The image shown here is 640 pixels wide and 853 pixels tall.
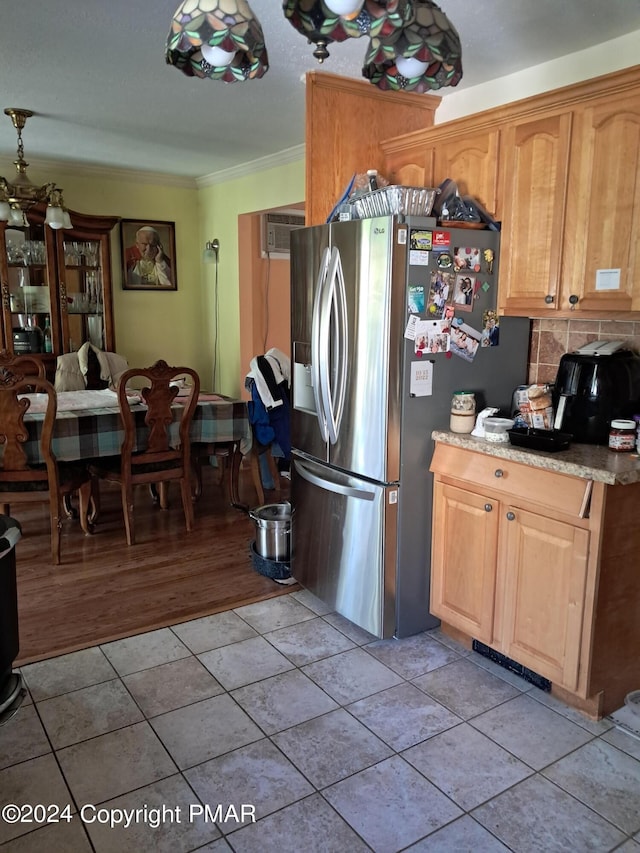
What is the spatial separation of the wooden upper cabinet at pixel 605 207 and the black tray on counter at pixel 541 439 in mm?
480

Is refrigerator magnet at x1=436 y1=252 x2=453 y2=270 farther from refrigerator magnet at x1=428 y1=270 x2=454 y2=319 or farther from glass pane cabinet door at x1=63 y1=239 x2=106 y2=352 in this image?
glass pane cabinet door at x1=63 y1=239 x2=106 y2=352

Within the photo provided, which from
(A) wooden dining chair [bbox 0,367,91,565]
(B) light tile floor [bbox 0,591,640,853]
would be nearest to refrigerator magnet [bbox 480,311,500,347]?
(B) light tile floor [bbox 0,591,640,853]

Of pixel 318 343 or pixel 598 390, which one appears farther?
pixel 318 343

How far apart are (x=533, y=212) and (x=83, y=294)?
421 cm

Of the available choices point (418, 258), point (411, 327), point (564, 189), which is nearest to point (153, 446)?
point (411, 327)

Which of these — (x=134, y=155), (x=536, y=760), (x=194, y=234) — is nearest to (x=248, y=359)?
(x=194, y=234)

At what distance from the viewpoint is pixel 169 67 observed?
9.99ft

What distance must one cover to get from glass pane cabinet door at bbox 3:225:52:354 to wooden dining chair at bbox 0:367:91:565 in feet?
6.78

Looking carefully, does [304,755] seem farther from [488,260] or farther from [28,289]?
[28,289]

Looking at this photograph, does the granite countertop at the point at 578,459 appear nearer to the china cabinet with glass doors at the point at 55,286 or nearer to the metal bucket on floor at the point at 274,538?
the metal bucket on floor at the point at 274,538

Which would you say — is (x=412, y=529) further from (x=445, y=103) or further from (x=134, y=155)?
(x=134, y=155)

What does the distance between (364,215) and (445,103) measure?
3.79 ft

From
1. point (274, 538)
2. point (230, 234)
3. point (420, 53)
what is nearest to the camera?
point (420, 53)

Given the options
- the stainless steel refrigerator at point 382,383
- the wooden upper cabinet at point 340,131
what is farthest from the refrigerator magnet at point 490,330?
the wooden upper cabinet at point 340,131
